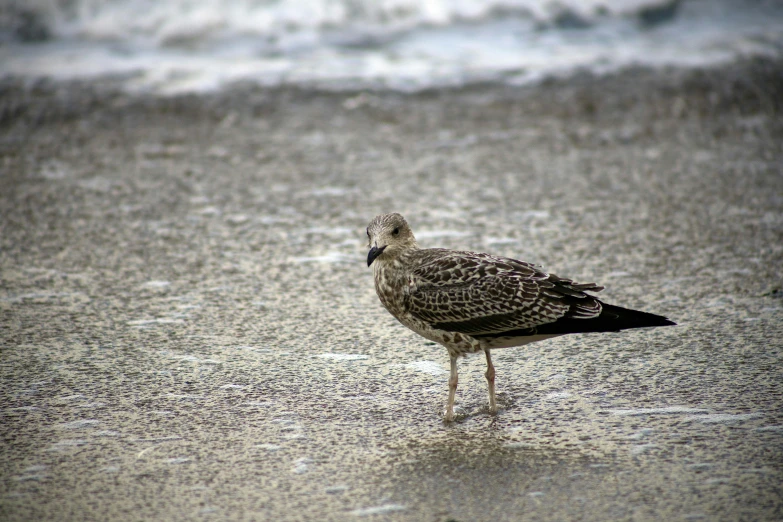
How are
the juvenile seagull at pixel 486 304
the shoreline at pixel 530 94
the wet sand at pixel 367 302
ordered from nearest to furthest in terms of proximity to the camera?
the wet sand at pixel 367 302
the juvenile seagull at pixel 486 304
the shoreline at pixel 530 94

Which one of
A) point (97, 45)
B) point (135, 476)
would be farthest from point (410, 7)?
point (135, 476)

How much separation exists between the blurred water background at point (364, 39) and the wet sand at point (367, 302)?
22.2 inches

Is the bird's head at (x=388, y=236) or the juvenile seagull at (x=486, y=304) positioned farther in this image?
the bird's head at (x=388, y=236)

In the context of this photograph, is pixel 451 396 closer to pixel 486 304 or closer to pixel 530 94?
pixel 486 304

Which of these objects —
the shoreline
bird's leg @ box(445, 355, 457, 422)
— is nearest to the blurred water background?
the shoreline

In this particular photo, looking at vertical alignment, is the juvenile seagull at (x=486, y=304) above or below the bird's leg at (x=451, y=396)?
above

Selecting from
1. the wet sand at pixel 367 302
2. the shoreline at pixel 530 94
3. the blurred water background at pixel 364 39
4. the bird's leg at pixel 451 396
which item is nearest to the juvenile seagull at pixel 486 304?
the bird's leg at pixel 451 396

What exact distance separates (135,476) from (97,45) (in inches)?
344

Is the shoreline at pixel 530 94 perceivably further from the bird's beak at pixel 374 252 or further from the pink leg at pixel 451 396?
Result: the pink leg at pixel 451 396

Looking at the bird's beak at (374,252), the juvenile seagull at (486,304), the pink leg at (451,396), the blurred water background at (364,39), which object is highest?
→ the blurred water background at (364,39)

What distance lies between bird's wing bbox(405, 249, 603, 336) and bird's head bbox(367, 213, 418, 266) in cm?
17

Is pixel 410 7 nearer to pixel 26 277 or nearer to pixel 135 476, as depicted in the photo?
pixel 26 277

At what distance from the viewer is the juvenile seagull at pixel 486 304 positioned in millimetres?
3912

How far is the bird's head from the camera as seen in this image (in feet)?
14.1
